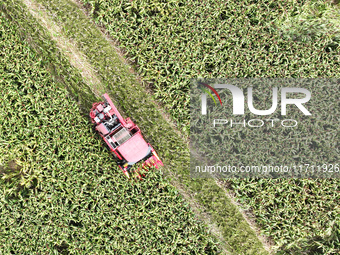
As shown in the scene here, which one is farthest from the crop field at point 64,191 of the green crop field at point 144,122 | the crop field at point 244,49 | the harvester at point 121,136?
the crop field at point 244,49

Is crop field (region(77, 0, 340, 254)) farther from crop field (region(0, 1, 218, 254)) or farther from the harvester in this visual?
crop field (region(0, 1, 218, 254))

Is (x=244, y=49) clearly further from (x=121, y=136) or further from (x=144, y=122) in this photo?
(x=121, y=136)

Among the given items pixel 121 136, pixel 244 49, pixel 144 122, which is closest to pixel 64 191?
pixel 121 136

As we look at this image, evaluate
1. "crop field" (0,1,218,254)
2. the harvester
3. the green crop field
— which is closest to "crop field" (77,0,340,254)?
the green crop field

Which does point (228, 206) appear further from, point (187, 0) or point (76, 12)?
point (76, 12)

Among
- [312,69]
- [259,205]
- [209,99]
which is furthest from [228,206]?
[312,69]

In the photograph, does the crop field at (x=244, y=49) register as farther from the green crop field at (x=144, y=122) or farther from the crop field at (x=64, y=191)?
the crop field at (x=64, y=191)
